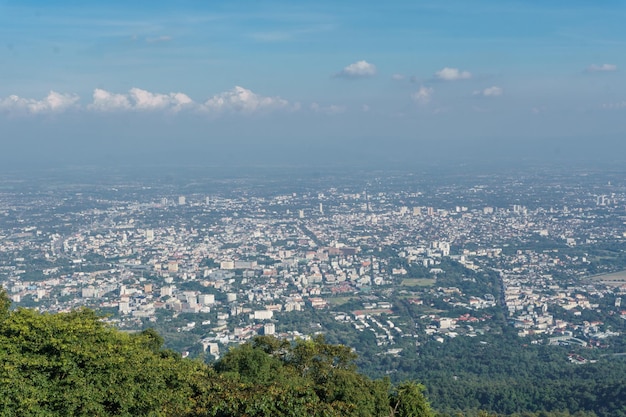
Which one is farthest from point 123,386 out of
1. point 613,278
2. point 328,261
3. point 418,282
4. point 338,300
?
point 613,278

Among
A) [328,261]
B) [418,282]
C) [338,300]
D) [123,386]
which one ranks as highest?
[123,386]

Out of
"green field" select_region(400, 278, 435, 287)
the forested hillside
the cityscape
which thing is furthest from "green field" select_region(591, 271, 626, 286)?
the forested hillside

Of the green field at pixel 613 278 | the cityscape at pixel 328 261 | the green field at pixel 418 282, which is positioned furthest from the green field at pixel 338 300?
the green field at pixel 613 278

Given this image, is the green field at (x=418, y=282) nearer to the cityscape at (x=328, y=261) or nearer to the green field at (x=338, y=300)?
the cityscape at (x=328, y=261)

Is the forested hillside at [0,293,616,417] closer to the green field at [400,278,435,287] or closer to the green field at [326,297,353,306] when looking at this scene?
the green field at [326,297,353,306]

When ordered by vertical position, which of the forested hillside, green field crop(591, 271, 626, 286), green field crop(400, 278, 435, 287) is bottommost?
green field crop(400, 278, 435, 287)

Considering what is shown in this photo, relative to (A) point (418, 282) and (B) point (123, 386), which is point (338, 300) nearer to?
(A) point (418, 282)

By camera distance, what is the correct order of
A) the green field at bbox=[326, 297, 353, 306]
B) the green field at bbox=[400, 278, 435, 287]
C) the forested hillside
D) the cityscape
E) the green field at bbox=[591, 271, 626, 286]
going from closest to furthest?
the forested hillside < the cityscape < the green field at bbox=[326, 297, 353, 306] < the green field at bbox=[591, 271, 626, 286] < the green field at bbox=[400, 278, 435, 287]

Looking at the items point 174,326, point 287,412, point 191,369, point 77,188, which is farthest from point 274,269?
point 77,188

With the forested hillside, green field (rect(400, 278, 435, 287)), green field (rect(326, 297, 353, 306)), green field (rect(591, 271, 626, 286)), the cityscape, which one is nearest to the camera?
the forested hillside
